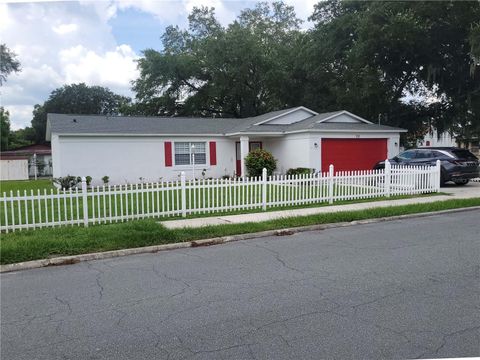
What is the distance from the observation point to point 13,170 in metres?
32.1

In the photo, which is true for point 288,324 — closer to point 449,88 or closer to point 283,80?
point 449,88

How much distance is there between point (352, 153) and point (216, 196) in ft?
41.2

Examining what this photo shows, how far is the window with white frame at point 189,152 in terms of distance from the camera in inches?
872

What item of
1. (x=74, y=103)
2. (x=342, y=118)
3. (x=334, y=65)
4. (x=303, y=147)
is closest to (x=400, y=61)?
(x=334, y=65)

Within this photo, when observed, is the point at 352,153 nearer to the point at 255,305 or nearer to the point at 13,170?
the point at 255,305

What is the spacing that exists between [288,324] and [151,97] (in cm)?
3858

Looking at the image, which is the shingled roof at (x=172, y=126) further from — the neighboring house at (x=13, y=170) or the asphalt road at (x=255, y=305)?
the asphalt road at (x=255, y=305)

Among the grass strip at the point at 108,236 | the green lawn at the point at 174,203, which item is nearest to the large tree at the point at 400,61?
the green lawn at the point at 174,203

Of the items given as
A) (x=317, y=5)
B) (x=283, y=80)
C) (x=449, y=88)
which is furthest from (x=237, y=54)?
(x=449, y=88)

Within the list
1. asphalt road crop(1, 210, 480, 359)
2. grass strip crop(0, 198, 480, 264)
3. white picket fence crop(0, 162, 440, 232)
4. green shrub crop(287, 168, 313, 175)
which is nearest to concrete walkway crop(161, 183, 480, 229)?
grass strip crop(0, 198, 480, 264)

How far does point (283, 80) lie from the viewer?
115ft

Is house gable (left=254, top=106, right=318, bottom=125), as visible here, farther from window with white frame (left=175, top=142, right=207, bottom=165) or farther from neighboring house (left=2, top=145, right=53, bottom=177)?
neighboring house (left=2, top=145, right=53, bottom=177)

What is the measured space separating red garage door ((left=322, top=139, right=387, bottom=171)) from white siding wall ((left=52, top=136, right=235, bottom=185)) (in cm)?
638

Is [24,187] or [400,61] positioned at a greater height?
[400,61]
